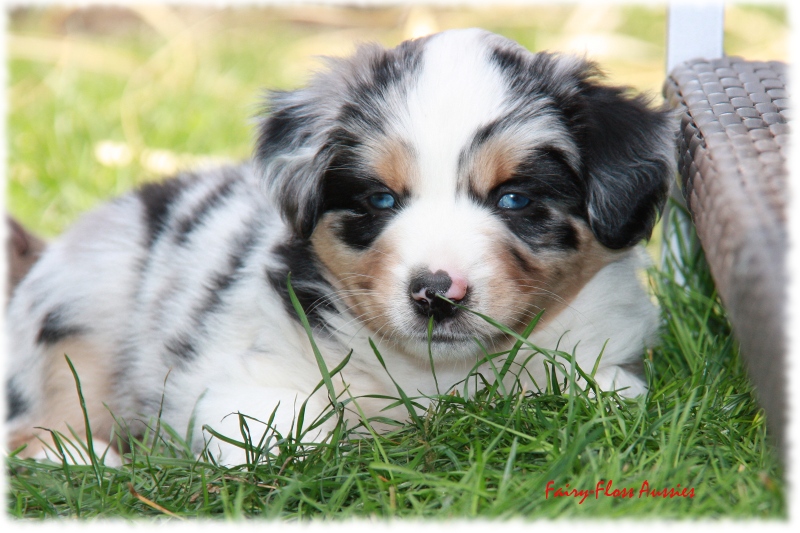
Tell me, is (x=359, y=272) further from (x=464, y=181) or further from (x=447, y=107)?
(x=447, y=107)

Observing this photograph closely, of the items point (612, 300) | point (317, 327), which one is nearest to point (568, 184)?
point (612, 300)

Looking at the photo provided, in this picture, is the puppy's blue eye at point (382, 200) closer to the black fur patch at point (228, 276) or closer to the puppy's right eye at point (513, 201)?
the puppy's right eye at point (513, 201)

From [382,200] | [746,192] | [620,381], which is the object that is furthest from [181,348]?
[746,192]

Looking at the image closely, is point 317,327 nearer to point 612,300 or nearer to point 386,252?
point 386,252

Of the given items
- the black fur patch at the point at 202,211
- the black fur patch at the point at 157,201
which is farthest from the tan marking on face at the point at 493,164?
the black fur patch at the point at 157,201

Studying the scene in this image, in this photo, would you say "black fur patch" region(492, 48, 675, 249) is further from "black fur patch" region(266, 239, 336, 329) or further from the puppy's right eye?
"black fur patch" region(266, 239, 336, 329)
